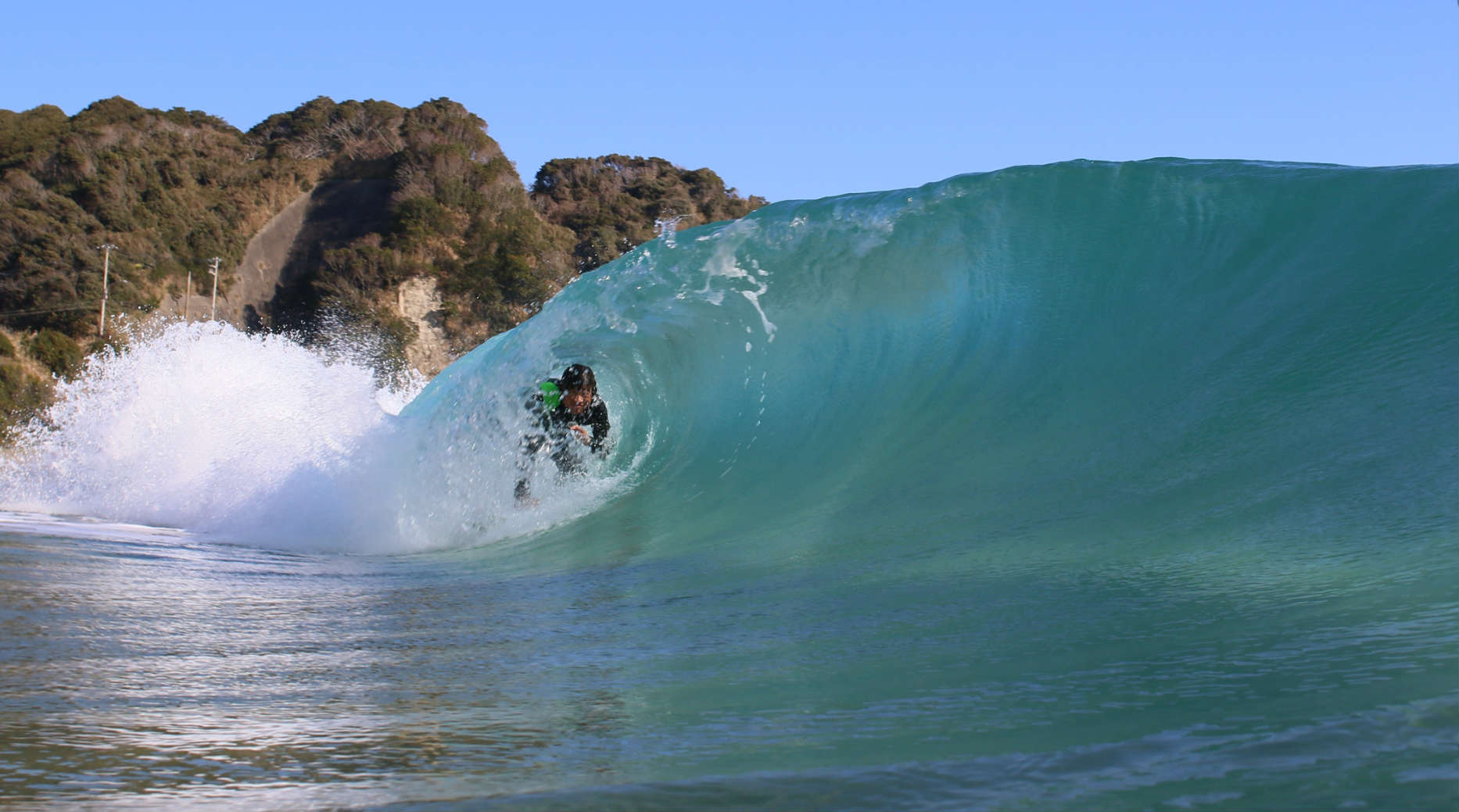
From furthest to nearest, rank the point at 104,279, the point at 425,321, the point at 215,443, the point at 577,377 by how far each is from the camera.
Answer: the point at 425,321, the point at 104,279, the point at 215,443, the point at 577,377

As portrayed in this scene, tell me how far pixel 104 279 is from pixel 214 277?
4395 mm

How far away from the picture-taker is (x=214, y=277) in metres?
38.3

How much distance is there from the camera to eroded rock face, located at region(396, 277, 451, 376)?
122 ft

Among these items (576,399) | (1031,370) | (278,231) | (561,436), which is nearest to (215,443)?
(561,436)

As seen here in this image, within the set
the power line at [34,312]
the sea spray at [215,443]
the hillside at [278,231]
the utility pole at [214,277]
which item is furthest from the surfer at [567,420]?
the utility pole at [214,277]

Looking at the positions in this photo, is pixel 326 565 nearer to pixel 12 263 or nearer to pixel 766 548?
pixel 766 548

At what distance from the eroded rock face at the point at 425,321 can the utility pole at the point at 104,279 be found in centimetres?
847

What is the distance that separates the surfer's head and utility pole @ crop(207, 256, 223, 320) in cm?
3290

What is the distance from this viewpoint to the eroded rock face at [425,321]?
37156 millimetres

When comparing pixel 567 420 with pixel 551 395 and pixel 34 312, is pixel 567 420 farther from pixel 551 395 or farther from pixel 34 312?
pixel 34 312

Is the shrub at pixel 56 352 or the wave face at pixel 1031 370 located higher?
the shrub at pixel 56 352

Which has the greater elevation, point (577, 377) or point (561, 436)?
point (577, 377)

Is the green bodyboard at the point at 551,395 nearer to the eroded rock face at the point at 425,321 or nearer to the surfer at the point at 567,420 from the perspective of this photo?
the surfer at the point at 567,420

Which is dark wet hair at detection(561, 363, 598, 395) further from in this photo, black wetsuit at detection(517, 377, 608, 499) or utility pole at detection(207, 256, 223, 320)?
utility pole at detection(207, 256, 223, 320)
